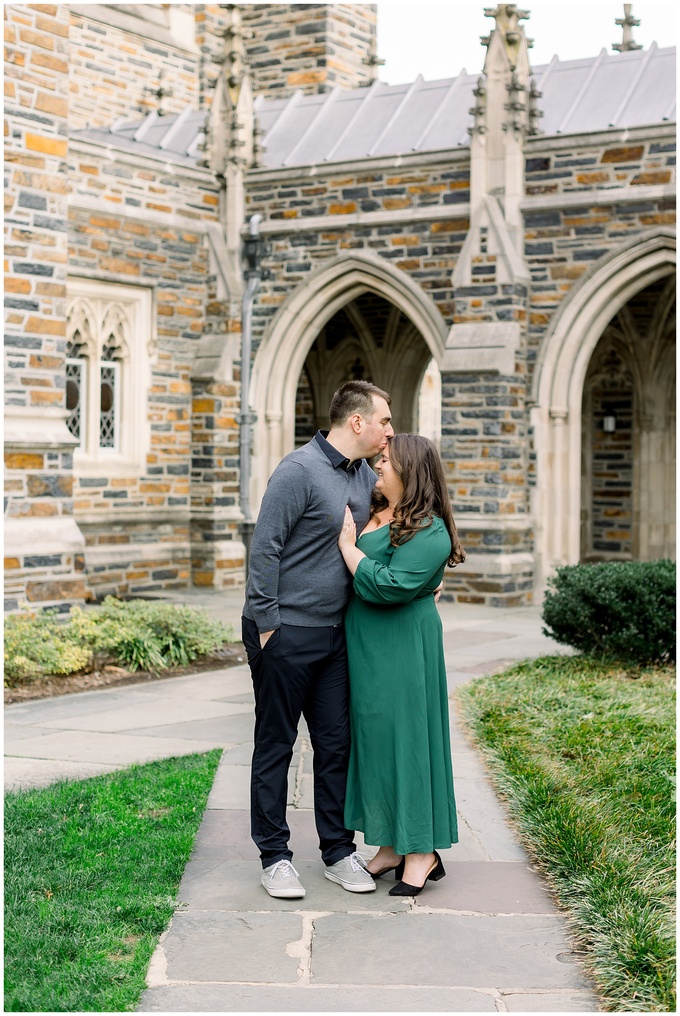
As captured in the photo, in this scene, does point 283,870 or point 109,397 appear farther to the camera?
point 109,397

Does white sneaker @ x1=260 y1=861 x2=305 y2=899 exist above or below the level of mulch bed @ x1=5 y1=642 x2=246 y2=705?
below

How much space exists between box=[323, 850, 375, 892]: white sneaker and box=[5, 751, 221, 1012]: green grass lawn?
536mm

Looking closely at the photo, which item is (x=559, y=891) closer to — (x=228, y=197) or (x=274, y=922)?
(x=274, y=922)

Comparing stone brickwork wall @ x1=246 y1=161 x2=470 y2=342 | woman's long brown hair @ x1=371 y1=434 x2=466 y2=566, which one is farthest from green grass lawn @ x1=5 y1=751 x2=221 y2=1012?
stone brickwork wall @ x1=246 y1=161 x2=470 y2=342

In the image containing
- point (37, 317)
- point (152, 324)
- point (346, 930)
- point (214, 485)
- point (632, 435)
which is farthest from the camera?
point (632, 435)

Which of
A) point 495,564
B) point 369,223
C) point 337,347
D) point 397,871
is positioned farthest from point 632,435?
point 397,871

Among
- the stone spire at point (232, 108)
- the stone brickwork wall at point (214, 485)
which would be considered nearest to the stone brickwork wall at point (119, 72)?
the stone spire at point (232, 108)

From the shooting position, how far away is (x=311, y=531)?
4227 mm

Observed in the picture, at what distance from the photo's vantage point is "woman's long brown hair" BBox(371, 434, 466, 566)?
13.6 feet

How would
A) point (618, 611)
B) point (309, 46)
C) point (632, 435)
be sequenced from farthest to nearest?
point (309, 46) < point (632, 435) < point (618, 611)

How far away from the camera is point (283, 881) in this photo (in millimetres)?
4105

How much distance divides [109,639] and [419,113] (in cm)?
846

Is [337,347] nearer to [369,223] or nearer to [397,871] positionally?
[369,223]

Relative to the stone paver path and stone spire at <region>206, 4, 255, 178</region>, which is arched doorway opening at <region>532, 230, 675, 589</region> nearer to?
stone spire at <region>206, 4, 255, 178</region>
